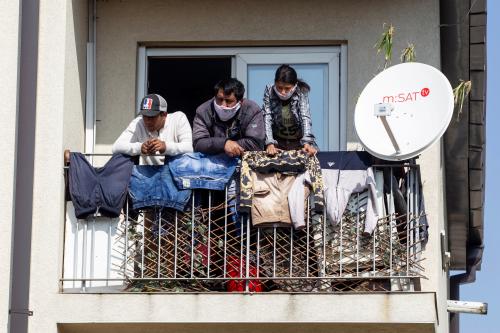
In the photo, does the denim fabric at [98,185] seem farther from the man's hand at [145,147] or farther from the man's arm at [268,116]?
the man's arm at [268,116]

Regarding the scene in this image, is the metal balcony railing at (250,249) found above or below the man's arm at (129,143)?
below

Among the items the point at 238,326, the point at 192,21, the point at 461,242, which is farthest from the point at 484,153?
the point at 238,326

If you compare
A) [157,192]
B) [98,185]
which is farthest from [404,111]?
[98,185]

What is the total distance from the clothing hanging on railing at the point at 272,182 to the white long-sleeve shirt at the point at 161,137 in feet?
2.26

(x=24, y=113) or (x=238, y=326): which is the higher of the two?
(x=24, y=113)

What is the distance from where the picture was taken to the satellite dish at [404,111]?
559 inches

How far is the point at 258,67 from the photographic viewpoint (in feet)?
54.2

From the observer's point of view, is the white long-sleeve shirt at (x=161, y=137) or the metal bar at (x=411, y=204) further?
the white long-sleeve shirt at (x=161, y=137)

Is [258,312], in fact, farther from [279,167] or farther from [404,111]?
[404,111]

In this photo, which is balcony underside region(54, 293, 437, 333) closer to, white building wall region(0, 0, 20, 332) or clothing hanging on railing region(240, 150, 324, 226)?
white building wall region(0, 0, 20, 332)

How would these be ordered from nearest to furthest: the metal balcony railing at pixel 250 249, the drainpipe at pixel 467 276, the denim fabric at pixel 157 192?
the metal balcony railing at pixel 250 249
the denim fabric at pixel 157 192
the drainpipe at pixel 467 276

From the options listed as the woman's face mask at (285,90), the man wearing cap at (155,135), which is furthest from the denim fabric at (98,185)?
the woman's face mask at (285,90)

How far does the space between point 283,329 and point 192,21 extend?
3.88 metres

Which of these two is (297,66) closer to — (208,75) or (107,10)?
(208,75)
